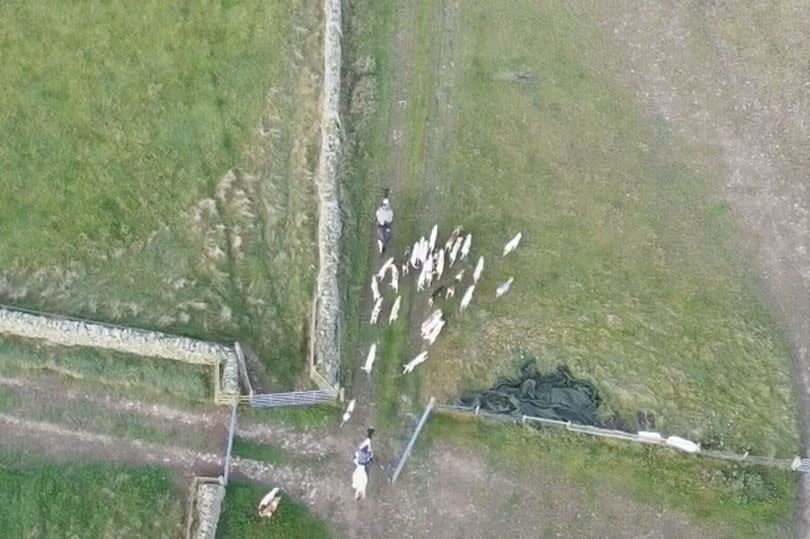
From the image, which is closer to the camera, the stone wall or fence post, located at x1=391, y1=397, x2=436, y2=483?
the stone wall

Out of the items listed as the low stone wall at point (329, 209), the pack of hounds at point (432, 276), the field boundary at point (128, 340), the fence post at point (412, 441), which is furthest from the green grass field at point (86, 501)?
the pack of hounds at point (432, 276)

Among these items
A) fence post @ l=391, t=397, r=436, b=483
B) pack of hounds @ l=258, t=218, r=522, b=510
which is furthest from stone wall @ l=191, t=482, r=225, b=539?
fence post @ l=391, t=397, r=436, b=483

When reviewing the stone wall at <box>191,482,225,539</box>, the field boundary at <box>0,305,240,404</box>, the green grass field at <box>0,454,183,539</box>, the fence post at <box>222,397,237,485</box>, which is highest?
the field boundary at <box>0,305,240,404</box>

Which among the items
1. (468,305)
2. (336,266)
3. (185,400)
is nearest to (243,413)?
(185,400)

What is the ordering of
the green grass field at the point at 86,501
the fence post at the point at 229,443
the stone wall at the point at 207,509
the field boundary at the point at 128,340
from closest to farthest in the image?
the stone wall at the point at 207,509 → the green grass field at the point at 86,501 → the fence post at the point at 229,443 → the field boundary at the point at 128,340

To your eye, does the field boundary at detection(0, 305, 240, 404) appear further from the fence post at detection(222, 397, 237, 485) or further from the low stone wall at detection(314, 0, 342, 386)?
the low stone wall at detection(314, 0, 342, 386)

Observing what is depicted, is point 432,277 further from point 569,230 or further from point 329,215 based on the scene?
point 569,230

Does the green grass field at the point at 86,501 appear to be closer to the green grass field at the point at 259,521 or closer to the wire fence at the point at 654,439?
the green grass field at the point at 259,521
